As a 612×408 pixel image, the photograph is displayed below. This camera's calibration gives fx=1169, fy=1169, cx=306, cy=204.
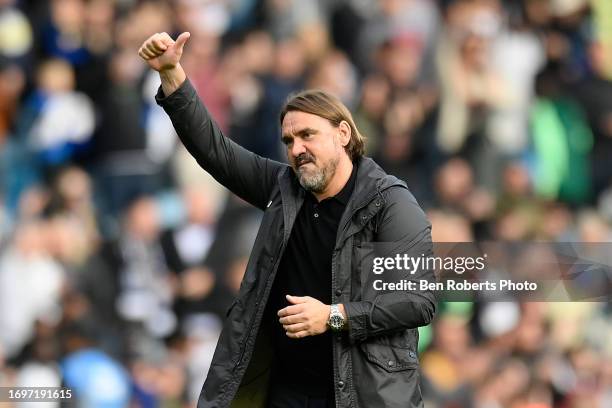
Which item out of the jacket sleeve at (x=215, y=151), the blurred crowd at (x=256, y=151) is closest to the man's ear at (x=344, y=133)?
the jacket sleeve at (x=215, y=151)

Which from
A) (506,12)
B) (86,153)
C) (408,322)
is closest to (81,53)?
(86,153)

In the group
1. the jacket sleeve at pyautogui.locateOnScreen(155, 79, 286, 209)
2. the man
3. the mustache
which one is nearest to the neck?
the man

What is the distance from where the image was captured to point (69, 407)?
23.4ft

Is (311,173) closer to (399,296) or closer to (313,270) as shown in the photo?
(313,270)

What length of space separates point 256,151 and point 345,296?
4688 millimetres

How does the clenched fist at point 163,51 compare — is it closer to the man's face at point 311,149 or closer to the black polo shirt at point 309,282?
the man's face at point 311,149

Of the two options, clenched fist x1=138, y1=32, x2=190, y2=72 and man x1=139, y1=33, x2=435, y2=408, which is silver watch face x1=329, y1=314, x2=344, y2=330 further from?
clenched fist x1=138, y1=32, x2=190, y2=72

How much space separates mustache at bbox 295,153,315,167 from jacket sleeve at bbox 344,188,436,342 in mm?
292

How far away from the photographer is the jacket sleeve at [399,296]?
3734mm

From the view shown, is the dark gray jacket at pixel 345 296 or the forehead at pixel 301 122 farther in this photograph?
the forehead at pixel 301 122

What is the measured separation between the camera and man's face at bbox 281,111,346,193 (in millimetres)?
3975

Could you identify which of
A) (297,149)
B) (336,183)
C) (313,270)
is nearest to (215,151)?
(297,149)

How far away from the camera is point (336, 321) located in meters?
3.73

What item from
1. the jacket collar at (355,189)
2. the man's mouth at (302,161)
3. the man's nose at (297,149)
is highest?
the man's nose at (297,149)
